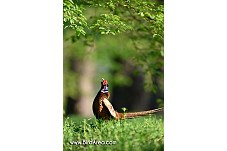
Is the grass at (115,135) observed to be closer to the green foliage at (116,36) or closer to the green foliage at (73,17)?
the green foliage at (116,36)

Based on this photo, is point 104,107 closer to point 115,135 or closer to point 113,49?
point 115,135

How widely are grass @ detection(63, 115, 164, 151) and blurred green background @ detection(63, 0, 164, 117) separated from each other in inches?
5.5

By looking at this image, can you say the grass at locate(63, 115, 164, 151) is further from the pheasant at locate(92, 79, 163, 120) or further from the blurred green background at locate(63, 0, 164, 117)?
the blurred green background at locate(63, 0, 164, 117)

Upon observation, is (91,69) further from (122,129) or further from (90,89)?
(122,129)

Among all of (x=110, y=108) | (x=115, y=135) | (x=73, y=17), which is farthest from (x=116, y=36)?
(x=115, y=135)

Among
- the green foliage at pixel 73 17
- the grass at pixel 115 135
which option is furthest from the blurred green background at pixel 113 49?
the grass at pixel 115 135

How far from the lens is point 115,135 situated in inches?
161

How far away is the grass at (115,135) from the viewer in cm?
407

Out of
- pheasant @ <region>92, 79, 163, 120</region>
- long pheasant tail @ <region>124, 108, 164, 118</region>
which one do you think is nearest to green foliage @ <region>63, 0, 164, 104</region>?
pheasant @ <region>92, 79, 163, 120</region>

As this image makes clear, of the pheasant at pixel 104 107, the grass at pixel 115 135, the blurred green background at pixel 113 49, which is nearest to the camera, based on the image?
the grass at pixel 115 135

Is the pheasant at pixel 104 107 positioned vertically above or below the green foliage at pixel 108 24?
below

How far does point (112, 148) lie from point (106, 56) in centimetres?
115

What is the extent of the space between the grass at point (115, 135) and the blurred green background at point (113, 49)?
0.14 m

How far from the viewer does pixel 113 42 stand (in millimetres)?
4629
